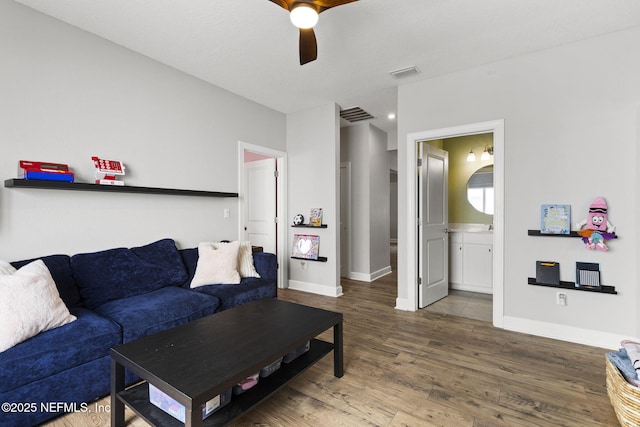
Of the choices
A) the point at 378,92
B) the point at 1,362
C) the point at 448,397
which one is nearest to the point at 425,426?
the point at 448,397

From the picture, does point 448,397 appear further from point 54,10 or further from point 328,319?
point 54,10

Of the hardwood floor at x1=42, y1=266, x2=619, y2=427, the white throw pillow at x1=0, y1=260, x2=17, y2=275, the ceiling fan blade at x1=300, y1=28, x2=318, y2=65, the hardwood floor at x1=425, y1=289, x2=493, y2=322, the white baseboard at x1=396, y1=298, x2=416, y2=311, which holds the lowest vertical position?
the hardwood floor at x1=425, y1=289, x2=493, y2=322

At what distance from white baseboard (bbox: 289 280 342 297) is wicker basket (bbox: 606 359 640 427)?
9.43ft

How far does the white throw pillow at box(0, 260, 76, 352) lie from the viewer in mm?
1562

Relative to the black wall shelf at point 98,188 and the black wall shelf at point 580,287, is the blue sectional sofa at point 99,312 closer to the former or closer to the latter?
the black wall shelf at point 98,188

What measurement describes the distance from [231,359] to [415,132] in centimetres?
301

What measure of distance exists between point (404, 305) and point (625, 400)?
6.86 ft

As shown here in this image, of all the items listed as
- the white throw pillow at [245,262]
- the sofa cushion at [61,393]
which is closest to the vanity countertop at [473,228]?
the white throw pillow at [245,262]

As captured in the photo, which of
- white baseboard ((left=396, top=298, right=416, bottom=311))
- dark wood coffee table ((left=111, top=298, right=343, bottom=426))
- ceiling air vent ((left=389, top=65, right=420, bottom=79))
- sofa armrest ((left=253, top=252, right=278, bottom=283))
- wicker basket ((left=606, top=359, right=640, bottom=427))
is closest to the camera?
dark wood coffee table ((left=111, top=298, right=343, bottom=426))

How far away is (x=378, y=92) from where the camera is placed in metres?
3.76

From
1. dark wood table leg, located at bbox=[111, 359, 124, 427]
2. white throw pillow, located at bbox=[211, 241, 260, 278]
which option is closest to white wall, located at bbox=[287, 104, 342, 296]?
white throw pillow, located at bbox=[211, 241, 260, 278]

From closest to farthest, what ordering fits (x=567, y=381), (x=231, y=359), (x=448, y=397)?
(x=231, y=359) → (x=448, y=397) → (x=567, y=381)

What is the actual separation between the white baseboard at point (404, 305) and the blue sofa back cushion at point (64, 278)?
3090 millimetres

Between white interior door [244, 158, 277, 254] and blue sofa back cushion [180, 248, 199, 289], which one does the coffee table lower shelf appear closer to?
blue sofa back cushion [180, 248, 199, 289]
